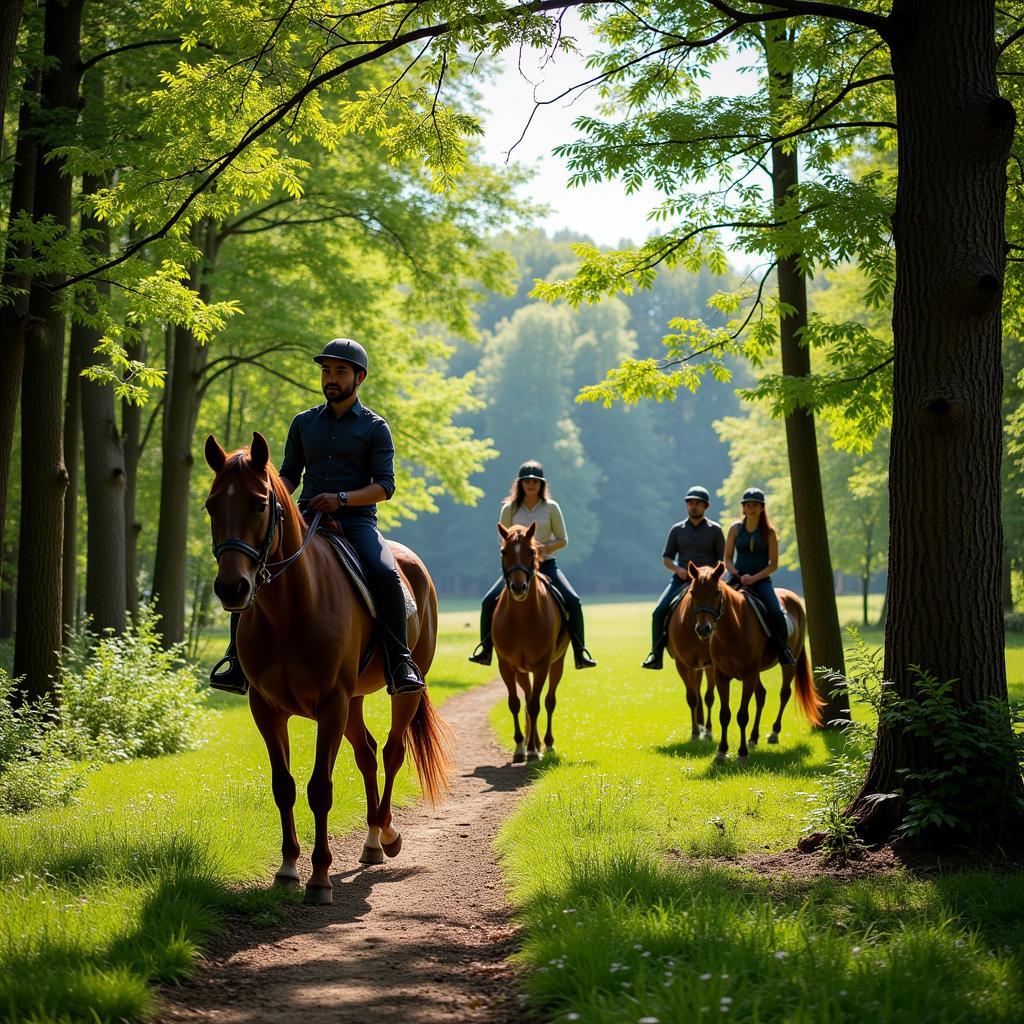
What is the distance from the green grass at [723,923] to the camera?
4.09 metres

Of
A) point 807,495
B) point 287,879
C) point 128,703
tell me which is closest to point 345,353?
point 287,879

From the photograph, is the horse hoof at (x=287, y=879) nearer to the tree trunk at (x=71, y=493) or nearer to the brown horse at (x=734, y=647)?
the brown horse at (x=734, y=647)

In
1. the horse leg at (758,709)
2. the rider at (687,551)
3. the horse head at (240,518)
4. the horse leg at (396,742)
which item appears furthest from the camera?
the rider at (687,551)

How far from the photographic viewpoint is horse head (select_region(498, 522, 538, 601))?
39.6ft

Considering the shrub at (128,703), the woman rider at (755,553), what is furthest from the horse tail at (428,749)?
the woman rider at (755,553)

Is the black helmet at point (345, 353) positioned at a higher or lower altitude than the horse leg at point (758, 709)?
higher

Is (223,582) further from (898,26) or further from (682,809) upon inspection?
(898,26)

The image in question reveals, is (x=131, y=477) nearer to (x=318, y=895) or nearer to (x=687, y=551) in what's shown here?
(x=687, y=551)

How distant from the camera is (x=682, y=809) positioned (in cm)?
903

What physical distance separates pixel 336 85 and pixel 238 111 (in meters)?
0.83

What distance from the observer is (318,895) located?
21.9 ft

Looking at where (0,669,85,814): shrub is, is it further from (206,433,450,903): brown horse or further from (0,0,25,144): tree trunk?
(0,0,25,144): tree trunk

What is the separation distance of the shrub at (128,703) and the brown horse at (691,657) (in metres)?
5.96

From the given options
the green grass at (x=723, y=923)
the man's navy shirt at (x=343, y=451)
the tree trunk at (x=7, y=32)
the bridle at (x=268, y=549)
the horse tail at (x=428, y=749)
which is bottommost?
the green grass at (x=723, y=923)
